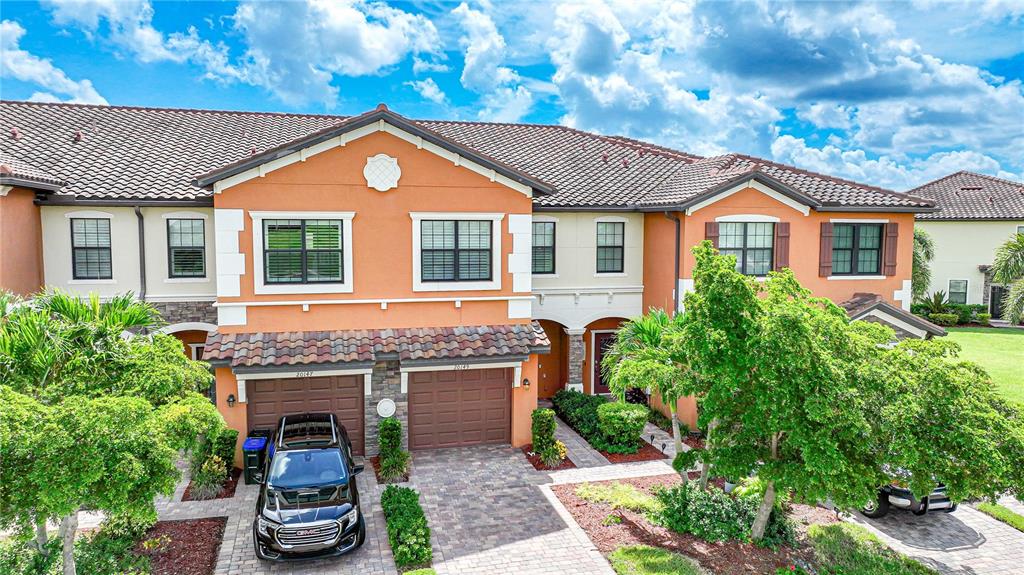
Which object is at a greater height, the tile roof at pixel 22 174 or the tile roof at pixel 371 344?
the tile roof at pixel 22 174

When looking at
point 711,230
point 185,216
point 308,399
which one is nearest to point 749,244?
point 711,230

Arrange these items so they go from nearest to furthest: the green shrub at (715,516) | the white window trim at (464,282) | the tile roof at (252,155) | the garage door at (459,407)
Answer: the green shrub at (715,516) → the white window trim at (464,282) → the garage door at (459,407) → the tile roof at (252,155)

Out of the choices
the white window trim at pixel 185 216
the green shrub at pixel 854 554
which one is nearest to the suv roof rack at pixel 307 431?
the white window trim at pixel 185 216

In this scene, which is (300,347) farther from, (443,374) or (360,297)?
(443,374)

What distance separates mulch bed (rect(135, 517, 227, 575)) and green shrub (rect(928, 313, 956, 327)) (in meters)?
39.5

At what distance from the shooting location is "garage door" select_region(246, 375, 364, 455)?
15.6 m

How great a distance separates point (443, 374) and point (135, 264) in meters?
8.43

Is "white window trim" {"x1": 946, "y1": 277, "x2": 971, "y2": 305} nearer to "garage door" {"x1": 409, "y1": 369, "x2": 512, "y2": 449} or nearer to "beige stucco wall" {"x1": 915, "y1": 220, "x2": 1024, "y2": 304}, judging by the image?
"beige stucco wall" {"x1": 915, "y1": 220, "x2": 1024, "y2": 304}

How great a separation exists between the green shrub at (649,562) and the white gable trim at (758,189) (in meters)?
9.85

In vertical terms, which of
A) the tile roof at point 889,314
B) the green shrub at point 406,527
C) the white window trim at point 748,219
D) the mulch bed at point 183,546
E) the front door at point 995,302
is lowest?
the mulch bed at point 183,546

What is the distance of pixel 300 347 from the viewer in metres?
15.3

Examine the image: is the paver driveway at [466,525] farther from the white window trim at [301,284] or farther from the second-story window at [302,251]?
the second-story window at [302,251]

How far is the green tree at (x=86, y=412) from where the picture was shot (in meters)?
7.04

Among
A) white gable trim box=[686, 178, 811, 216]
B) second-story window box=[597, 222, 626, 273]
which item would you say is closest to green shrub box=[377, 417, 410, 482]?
second-story window box=[597, 222, 626, 273]
